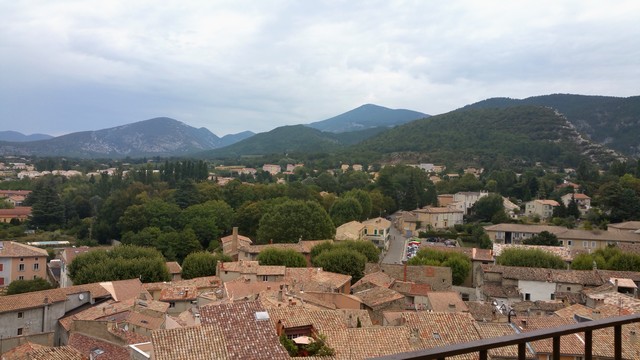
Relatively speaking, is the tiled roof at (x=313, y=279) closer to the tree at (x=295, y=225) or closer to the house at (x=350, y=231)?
the tree at (x=295, y=225)

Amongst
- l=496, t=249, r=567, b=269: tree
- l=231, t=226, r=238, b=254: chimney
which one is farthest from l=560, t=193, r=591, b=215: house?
l=231, t=226, r=238, b=254: chimney

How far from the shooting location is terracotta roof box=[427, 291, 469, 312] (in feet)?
68.2

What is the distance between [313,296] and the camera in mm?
22188

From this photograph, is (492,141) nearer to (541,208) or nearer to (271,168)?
(271,168)

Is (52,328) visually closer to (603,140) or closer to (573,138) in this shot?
(573,138)

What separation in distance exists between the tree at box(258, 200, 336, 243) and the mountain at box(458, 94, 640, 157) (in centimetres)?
10272

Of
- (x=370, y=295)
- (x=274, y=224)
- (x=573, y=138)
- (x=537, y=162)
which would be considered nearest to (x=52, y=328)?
(x=370, y=295)

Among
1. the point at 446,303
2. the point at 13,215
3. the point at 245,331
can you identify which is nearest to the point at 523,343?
the point at 245,331

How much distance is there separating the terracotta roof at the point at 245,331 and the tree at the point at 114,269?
20.2 meters

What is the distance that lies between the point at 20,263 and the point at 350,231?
23.7m

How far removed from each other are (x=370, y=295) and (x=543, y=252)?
44.9 feet

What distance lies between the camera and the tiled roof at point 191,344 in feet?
30.6

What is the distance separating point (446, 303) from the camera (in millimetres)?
21344

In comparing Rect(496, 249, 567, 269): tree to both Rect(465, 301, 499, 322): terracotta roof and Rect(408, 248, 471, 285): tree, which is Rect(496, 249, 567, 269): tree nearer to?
Rect(408, 248, 471, 285): tree
